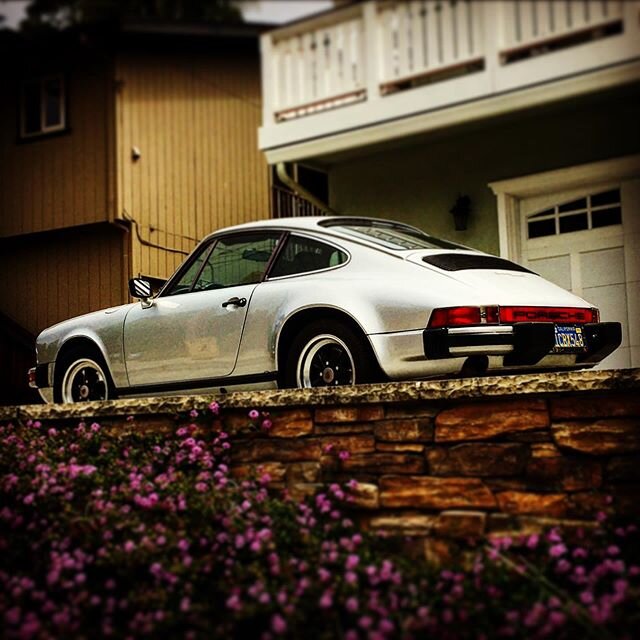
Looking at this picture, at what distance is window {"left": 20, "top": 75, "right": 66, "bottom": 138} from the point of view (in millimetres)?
14250

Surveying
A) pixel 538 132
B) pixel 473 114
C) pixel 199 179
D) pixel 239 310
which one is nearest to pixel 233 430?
pixel 239 310

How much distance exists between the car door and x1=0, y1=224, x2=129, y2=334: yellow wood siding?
19.2ft

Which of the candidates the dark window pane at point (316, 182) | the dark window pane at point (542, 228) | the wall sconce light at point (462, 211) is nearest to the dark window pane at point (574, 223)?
the dark window pane at point (542, 228)

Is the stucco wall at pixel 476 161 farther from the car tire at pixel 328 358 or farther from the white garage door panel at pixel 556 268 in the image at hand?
the car tire at pixel 328 358

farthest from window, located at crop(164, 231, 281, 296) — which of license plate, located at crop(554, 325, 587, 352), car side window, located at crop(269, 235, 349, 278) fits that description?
license plate, located at crop(554, 325, 587, 352)

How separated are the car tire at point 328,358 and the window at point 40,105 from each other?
29.8 ft

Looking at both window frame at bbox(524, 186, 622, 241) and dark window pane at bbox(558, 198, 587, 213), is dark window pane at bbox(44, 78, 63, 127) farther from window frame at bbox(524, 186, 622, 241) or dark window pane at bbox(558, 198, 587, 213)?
dark window pane at bbox(558, 198, 587, 213)

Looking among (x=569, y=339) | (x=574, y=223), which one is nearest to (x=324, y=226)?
(x=569, y=339)

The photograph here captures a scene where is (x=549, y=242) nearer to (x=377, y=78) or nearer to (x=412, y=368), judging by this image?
(x=377, y=78)

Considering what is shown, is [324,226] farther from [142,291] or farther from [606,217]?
[606,217]

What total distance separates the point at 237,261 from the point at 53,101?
8361 millimetres

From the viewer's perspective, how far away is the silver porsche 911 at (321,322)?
583 cm

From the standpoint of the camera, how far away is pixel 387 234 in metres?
7.09

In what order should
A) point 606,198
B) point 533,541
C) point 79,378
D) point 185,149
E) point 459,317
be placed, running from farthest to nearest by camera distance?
point 185,149 < point 606,198 < point 79,378 < point 459,317 < point 533,541
